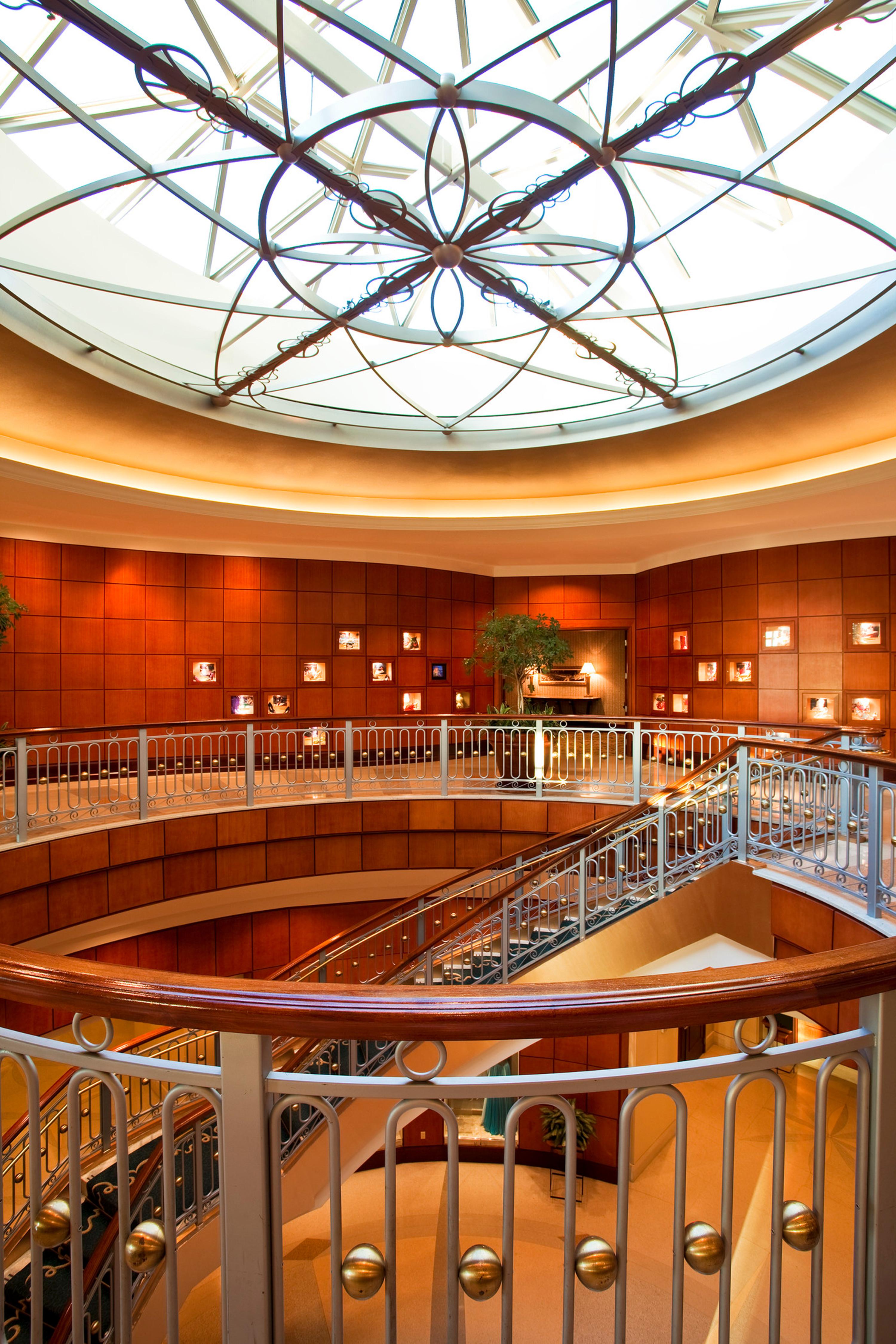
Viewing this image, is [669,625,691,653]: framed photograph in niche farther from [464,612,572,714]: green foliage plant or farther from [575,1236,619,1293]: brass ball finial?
[575,1236,619,1293]: brass ball finial

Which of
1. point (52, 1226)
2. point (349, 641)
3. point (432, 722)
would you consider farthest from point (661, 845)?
point (349, 641)

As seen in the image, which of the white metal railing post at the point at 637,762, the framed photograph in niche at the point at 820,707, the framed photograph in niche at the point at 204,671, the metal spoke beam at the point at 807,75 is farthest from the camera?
the framed photograph in niche at the point at 204,671

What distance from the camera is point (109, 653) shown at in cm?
1113

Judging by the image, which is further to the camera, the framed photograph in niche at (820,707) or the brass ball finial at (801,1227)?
the framed photograph in niche at (820,707)

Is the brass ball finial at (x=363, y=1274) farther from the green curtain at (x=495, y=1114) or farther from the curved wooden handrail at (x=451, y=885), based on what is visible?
the green curtain at (x=495, y=1114)

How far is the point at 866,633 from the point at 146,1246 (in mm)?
11577

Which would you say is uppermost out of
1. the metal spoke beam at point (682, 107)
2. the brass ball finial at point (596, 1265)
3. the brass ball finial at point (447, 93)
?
the brass ball finial at point (447, 93)

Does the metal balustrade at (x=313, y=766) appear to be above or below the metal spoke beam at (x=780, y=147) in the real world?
below

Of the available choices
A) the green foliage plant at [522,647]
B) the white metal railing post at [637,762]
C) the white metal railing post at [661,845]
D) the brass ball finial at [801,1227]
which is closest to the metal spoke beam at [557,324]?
the green foliage plant at [522,647]

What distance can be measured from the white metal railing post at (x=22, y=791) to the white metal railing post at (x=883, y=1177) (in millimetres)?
6787

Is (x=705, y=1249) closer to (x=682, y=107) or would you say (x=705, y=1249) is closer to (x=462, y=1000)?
(x=462, y=1000)

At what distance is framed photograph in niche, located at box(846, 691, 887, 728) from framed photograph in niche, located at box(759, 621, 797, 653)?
1.15m

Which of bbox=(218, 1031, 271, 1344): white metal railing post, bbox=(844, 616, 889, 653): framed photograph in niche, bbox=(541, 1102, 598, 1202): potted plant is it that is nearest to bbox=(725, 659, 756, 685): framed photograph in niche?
bbox=(844, 616, 889, 653): framed photograph in niche

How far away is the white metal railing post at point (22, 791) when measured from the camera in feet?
20.7
